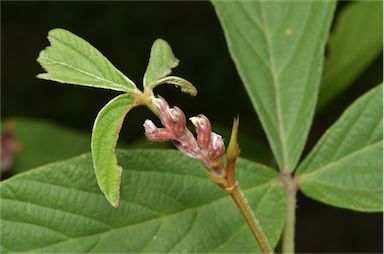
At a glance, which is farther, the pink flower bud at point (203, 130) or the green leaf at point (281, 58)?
the green leaf at point (281, 58)

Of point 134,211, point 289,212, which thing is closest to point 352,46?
point 289,212

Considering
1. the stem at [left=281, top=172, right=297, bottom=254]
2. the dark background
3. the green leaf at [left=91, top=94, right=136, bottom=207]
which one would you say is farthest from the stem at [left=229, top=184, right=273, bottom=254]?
the dark background

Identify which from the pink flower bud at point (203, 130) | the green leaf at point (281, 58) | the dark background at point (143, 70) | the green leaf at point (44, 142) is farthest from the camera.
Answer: the dark background at point (143, 70)

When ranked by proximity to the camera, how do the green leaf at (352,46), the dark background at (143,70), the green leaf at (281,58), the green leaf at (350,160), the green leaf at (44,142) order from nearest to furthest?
the green leaf at (350,160), the green leaf at (281,58), the green leaf at (352,46), the green leaf at (44,142), the dark background at (143,70)

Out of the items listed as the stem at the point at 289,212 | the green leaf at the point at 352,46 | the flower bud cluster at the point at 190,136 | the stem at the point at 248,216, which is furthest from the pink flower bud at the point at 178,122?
the green leaf at the point at 352,46

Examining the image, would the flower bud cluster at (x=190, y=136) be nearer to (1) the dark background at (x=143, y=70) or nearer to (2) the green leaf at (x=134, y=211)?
(2) the green leaf at (x=134, y=211)

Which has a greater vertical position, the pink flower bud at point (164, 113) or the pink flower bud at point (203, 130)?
the pink flower bud at point (164, 113)

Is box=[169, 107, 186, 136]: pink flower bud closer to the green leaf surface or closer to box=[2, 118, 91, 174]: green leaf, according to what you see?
the green leaf surface
